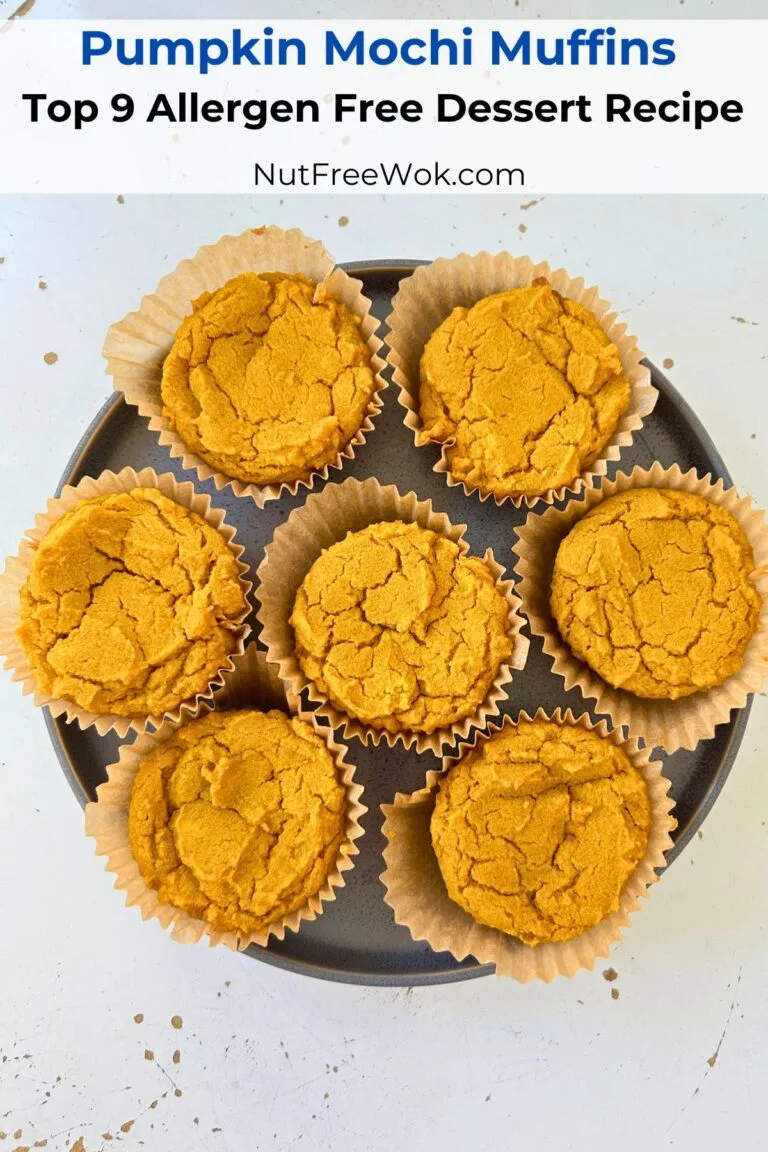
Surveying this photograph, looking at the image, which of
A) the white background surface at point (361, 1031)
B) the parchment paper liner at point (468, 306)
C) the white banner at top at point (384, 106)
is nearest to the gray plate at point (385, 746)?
the parchment paper liner at point (468, 306)

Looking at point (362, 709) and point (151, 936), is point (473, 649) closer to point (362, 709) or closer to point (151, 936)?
point (362, 709)

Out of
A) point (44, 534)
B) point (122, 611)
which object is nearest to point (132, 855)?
point (122, 611)

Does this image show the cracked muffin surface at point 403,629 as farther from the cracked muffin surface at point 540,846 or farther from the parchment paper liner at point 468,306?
the parchment paper liner at point 468,306

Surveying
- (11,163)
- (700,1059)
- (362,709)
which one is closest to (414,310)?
(362,709)

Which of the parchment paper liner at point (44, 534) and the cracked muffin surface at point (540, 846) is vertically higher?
the parchment paper liner at point (44, 534)

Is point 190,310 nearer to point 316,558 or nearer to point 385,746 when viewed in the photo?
point 316,558

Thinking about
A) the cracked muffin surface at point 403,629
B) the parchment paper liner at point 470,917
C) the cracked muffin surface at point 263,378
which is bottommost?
the parchment paper liner at point 470,917

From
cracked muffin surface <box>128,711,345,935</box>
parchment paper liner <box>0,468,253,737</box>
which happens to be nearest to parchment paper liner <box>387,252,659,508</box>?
parchment paper liner <box>0,468,253,737</box>
